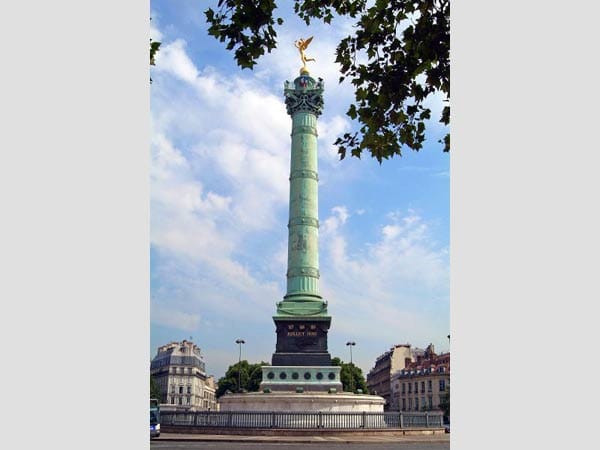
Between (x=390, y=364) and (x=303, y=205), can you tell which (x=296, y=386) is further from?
(x=390, y=364)

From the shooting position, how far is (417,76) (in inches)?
269

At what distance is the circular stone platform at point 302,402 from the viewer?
27.3 meters

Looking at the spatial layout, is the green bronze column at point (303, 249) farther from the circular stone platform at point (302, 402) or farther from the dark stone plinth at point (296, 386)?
the circular stone platform at point (302, 402)

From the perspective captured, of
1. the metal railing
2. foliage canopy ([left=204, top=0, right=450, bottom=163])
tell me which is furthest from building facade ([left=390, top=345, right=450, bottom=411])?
foliage canopy ([left=204, top=0, right=450, bottom=163])

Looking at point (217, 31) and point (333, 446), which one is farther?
point (333, 446)

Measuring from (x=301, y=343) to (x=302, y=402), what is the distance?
16.4ft

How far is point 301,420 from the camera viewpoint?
72.8ft

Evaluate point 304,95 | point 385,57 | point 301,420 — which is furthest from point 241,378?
point 385,57

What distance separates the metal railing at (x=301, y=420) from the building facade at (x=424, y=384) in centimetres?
2918

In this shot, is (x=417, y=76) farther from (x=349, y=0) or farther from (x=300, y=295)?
(x=300, y=295)

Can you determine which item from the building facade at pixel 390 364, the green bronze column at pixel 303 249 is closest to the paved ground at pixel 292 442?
the green bronze column at pixel 303 249

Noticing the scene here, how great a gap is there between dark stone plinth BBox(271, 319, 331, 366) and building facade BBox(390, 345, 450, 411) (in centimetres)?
2262
